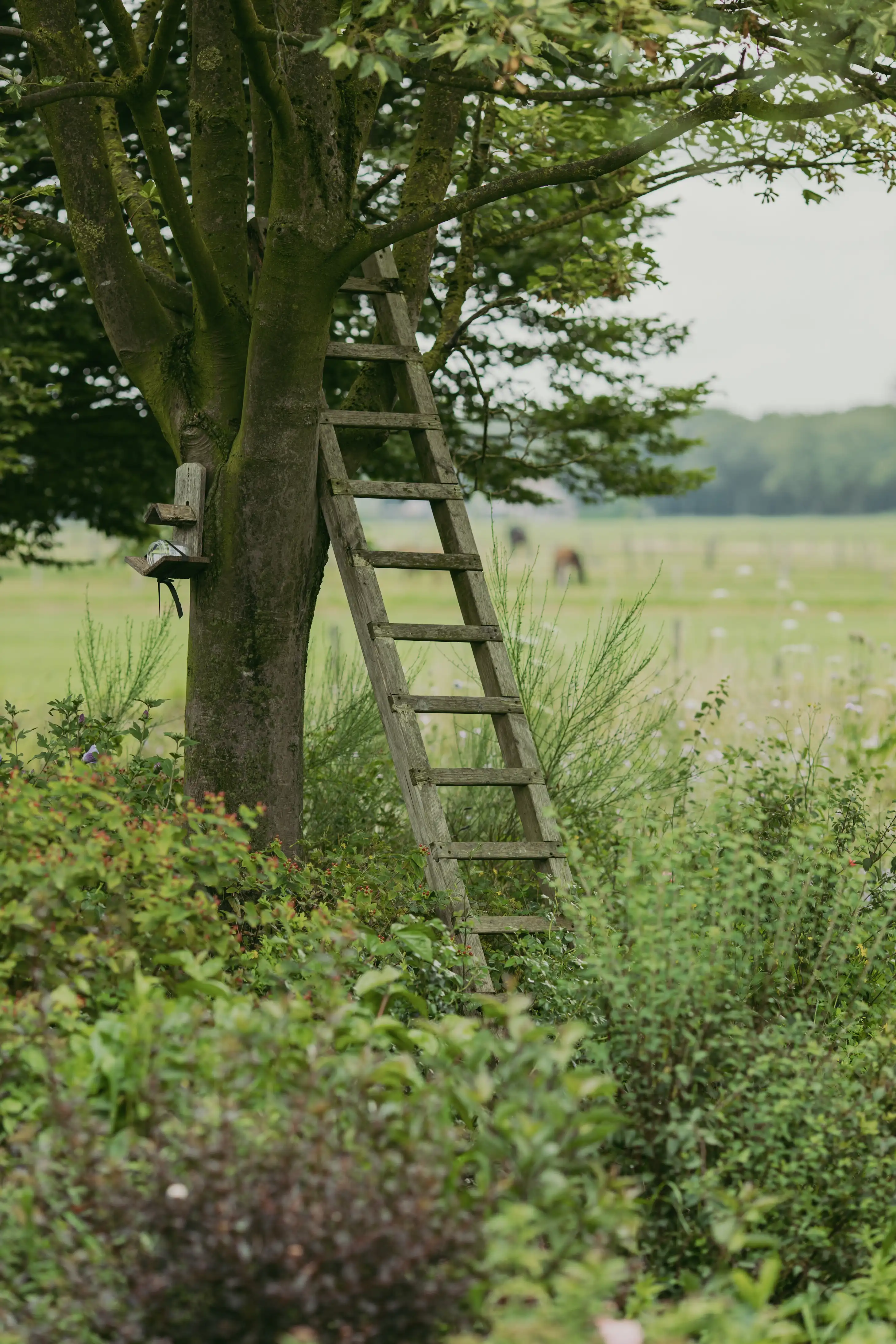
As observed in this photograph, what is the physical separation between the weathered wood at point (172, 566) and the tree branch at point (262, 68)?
5.09ft

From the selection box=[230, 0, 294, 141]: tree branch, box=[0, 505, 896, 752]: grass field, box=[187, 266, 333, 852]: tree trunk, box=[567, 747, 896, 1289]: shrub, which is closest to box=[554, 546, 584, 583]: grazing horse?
box=[0, 505, 896, 752]: grass field

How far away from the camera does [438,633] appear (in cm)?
519

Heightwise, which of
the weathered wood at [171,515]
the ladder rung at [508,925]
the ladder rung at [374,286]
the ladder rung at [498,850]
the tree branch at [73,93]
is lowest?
the ladder rung at [508,925]

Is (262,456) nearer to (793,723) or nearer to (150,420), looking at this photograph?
(150,420)

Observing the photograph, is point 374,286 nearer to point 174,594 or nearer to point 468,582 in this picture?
point 468,582

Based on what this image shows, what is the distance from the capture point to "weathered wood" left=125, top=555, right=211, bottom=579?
4.93 metres

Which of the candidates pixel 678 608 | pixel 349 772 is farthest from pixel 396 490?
pixel 678 608

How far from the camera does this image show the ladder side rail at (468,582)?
197 inches

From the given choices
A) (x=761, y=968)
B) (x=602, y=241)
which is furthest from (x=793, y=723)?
(x=761, y=968)

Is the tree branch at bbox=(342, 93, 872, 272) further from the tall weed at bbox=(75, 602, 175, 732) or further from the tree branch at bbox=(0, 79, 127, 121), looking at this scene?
the tall weed at bbox=(75, 602, 175, 732)

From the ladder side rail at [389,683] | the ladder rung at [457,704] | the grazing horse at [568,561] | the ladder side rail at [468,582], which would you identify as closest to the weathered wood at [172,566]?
the ladder side rail at [389,683]

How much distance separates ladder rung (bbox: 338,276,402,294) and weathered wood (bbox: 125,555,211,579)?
1526 mm

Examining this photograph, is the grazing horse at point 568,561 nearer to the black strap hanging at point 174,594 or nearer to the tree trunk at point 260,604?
the black strap hanging at point 174,594

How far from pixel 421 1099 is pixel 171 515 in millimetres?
2964
